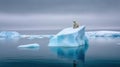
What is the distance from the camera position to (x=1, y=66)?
15625mm

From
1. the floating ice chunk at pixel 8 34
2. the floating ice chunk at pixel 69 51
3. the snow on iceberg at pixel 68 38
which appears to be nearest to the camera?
the floating ice chunk at pixel 69 51

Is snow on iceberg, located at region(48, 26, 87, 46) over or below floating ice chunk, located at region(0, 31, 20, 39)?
below

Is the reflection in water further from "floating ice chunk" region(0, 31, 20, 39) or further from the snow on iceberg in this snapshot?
"floating ice chunk" region(0, 31, 20, 39)

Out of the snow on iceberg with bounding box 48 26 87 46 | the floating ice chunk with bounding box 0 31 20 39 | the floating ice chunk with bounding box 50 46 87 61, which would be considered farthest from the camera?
the floating ice chunk with bounding box 0 31 20 39

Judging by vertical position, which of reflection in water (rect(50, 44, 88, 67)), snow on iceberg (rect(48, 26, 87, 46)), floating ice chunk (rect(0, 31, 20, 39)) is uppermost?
floating ice chunk (rect(0, 31, 20, 39))

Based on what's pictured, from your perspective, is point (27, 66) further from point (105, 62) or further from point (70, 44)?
point (70, 44)

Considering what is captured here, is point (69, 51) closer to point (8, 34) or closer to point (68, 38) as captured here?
point (68, 38)

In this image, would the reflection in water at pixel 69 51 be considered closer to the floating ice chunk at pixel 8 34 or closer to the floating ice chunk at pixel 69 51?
the floating ice chunk at pixel 69 51

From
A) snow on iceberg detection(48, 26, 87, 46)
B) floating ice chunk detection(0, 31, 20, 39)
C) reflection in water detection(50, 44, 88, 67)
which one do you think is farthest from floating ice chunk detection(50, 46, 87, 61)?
floating ice chunk detection(0, 31, 20, 39)

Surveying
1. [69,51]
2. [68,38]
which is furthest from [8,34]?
[69,51]

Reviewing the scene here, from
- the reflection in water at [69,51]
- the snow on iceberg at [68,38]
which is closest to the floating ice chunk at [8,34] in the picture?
the reflection in water at [69,51]

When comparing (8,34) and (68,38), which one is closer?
(68,38)

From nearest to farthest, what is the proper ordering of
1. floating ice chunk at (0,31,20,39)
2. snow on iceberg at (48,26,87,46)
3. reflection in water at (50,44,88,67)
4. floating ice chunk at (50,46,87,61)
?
reflection in water at (50,44,88,67) < floating ice chunk at (50,46,87,61) < snow on iceberg at (48,26,87,46) < floating ice chunk at (0,31,20,39)

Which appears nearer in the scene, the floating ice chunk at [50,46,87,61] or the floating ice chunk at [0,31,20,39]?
the floating ice chunk at [50,46,87,61]
